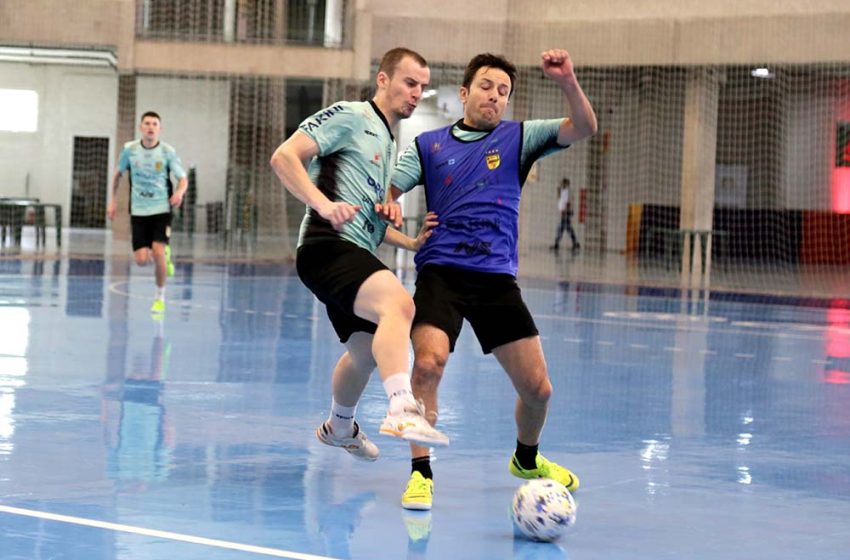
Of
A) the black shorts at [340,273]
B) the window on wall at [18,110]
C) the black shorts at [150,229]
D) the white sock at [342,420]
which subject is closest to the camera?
the black shorts at [340,273]

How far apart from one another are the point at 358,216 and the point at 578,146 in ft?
125

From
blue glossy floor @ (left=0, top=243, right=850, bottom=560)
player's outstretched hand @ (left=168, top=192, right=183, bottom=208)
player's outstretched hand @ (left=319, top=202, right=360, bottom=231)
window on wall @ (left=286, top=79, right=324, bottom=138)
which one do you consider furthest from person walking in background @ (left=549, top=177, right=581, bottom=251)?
player's outstretched hand @ (left=319, top=202, right=360, bottom=231)

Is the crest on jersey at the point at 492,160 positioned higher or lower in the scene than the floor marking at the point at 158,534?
higher

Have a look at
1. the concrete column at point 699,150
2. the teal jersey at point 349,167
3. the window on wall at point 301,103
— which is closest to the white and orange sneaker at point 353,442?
the teal jersey at point 349,167

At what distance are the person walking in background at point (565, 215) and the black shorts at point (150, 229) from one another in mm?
23243

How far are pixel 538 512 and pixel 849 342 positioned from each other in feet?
37.1

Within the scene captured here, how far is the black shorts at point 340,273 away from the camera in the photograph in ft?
A: 19.8

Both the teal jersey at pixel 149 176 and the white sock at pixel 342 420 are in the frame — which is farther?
the teal jersey at pixel 149 176

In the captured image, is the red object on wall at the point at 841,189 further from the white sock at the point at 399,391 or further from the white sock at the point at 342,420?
the white sock at the point at 399,391

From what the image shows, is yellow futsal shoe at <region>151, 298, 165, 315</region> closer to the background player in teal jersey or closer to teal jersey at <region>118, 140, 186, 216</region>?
the background player in teal jersey

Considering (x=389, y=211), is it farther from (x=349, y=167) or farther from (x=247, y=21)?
(x=247, y=21)

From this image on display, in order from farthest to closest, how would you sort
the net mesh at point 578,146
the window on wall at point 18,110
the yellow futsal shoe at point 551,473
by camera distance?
the window on wall at point 18,110, the net mesh at point 578,146, the yellow futsal shoe at point 551,473

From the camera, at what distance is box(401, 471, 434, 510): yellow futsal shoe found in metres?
6.14

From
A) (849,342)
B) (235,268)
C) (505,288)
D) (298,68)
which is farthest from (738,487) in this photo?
(298,68)
